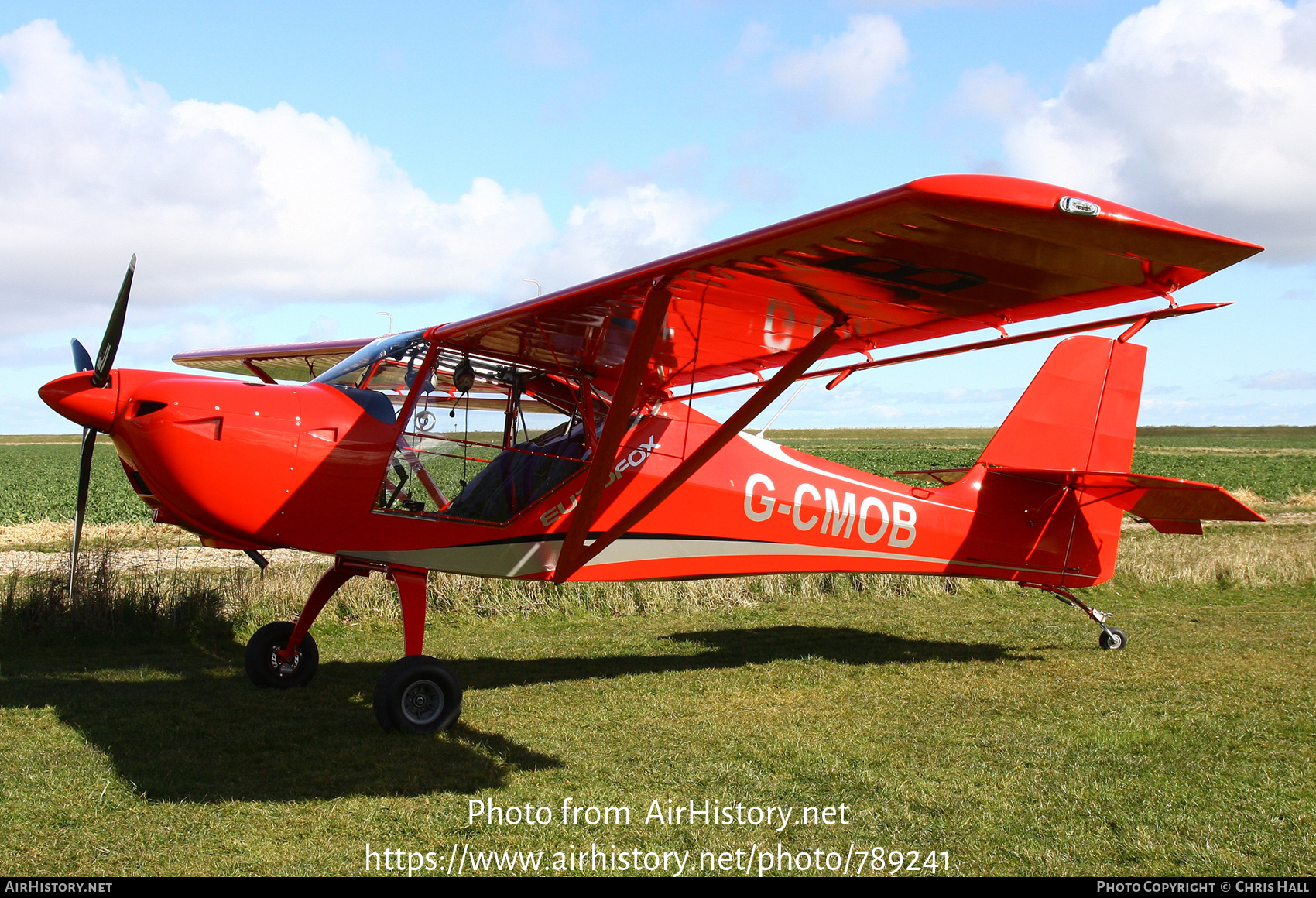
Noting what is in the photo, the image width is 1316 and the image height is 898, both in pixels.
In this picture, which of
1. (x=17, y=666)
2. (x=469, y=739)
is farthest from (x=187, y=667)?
(x=469, y=739)

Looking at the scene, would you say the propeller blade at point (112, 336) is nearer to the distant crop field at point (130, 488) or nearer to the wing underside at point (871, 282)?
the wing underside at point (871, 282)

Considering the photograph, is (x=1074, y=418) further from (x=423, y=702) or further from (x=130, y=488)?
(x=130, y=488)

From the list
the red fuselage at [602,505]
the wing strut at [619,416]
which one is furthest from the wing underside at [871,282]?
the red fuselage at [602,505]

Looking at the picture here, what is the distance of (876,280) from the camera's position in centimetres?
475

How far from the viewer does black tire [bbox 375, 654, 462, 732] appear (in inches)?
221

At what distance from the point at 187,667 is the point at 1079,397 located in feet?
27.2

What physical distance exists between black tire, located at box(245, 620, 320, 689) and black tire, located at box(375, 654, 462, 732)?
5.39ft

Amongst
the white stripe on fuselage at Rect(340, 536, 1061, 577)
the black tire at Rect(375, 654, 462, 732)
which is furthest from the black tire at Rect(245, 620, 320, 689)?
the black tire at Rect(375, 654, 462, 732)

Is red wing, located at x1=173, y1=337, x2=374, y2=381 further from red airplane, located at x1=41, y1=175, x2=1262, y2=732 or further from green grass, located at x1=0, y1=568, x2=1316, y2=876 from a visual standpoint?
green grass, located at x1=0, y1=568, x2=1316, y2=876

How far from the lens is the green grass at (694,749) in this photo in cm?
403

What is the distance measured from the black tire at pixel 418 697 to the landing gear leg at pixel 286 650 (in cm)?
137

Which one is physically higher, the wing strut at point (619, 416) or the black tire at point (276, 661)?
the wing strut at point (619, 416)

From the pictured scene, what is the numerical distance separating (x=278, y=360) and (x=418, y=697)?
4.49 m
